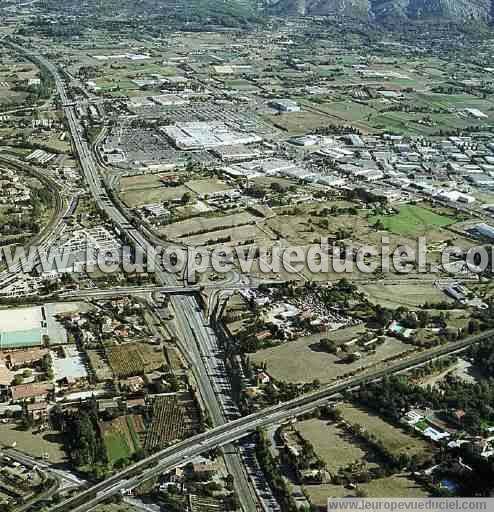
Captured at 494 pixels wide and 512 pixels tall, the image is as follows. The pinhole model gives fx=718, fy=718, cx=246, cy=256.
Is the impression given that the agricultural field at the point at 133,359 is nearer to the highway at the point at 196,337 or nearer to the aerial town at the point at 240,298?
the aerial town at the point at 240,298

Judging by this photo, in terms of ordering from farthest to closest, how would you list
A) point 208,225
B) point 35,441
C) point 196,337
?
point 208,225 < point 196,337 < point 35,441

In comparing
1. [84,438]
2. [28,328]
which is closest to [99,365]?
[28,328]

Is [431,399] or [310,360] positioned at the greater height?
[431,399]

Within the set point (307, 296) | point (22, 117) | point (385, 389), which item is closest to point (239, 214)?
point (307, 296)

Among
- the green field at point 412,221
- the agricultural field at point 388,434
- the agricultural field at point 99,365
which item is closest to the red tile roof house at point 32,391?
the agricultural field at point 99,365

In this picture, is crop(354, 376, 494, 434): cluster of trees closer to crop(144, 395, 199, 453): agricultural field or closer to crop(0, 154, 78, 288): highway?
crop(144, 395, 199, 453): agricultural field

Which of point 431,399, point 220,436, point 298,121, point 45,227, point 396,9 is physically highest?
point 396,9

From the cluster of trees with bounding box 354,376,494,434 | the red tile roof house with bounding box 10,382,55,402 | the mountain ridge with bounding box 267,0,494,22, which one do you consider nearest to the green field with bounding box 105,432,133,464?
the red tile roof house with bounding box 10,382,55,402

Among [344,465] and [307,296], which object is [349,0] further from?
[344,465]

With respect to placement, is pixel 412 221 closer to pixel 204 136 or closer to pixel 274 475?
pixel 204 136
